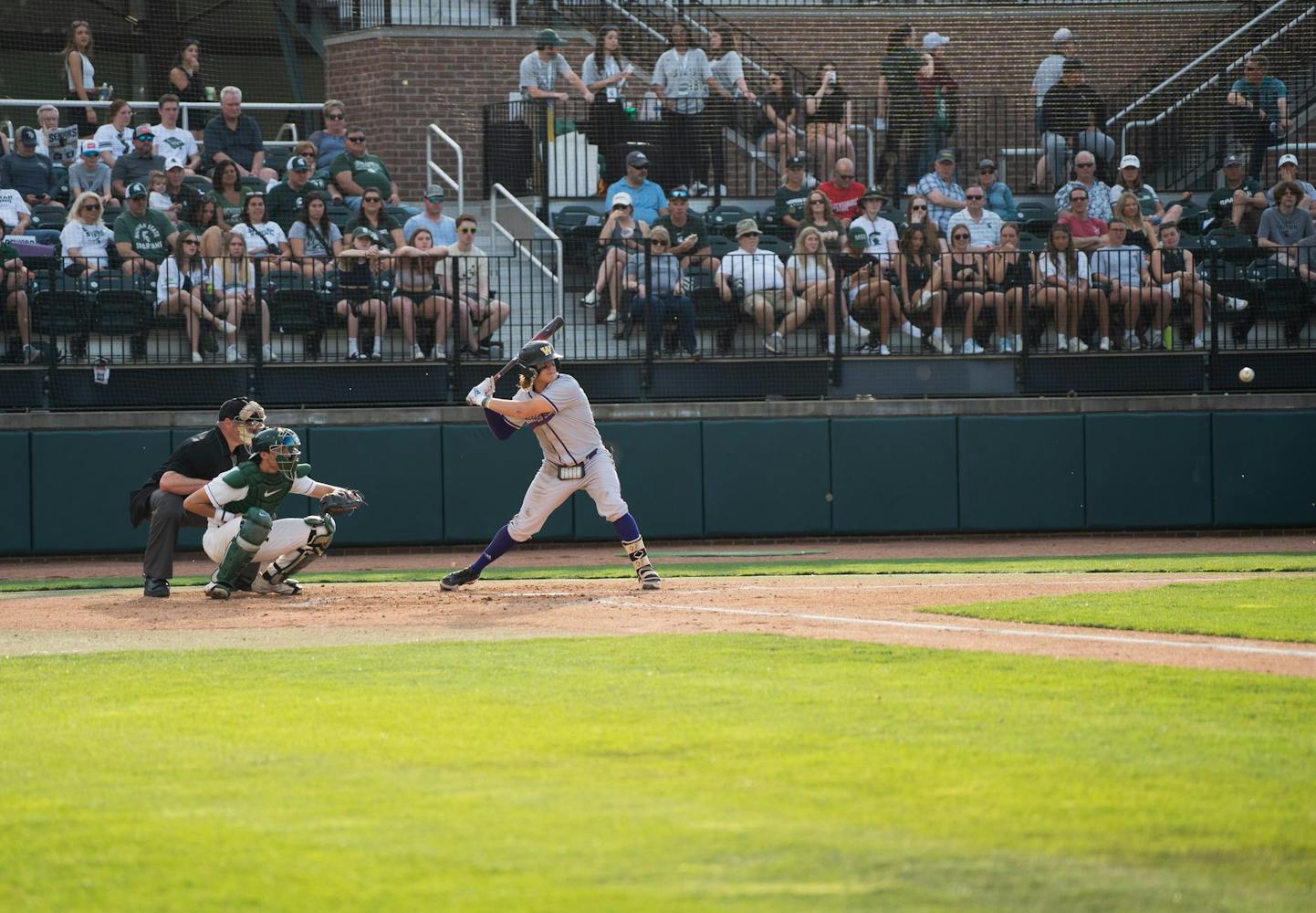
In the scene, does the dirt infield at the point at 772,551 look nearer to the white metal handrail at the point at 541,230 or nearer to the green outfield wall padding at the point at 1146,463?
the green outfield wall padding at the point at 1146,463

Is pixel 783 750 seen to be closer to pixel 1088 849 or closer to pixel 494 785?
pixel 494 785

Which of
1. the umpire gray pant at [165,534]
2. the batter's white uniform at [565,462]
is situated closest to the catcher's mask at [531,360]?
the batter's white uniform at [565,462]

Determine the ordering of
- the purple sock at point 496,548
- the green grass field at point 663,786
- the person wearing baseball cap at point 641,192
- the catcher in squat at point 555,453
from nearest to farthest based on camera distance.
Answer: the green grass field at point 663,786
the catcher in squat at point 555,453
the purple sock at point 496,548
the person wearing baseball cap at point 641,192

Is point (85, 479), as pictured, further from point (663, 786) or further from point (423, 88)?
point (663, 786)

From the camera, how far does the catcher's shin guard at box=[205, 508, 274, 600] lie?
11.9 meters

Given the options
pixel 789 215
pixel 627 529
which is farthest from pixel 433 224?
pixel 627 529

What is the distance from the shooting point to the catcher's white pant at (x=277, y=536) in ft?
40.2

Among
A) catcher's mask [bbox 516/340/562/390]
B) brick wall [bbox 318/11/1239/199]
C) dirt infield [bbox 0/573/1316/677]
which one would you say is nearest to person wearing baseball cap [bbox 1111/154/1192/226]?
brick wall [bbox 318/11/1239/199]

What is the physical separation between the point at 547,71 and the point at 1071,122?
759 centimetres

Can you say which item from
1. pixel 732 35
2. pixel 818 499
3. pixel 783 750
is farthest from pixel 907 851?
pixel 732 35

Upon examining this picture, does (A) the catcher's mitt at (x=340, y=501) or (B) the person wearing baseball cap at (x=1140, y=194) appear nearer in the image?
(A) the catcher's mitt at (x=340, y=501)

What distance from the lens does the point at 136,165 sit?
1900 centimetres

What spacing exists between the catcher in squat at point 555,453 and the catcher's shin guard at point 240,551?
5.57 ft

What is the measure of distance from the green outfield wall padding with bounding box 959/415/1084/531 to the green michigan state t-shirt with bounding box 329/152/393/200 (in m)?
7.74
